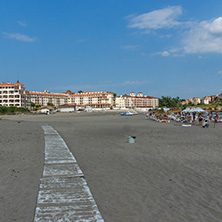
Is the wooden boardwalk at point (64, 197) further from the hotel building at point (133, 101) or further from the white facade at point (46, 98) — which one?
the hotel building at point (133, 101)

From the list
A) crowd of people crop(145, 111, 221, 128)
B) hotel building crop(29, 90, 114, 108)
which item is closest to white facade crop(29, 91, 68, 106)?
hotel building crop(29, 90, 114, 108)

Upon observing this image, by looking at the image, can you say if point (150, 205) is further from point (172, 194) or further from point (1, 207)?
point (1, 207)

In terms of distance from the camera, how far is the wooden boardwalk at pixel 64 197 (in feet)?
13.4

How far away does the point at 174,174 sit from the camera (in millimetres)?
6707

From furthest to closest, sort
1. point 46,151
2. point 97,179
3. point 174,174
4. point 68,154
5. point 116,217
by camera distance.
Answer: point 46,151
point 68,154
point 174,174
point 97,179
point 116,217

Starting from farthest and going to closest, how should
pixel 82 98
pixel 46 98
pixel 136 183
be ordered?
pixel 82 98 → pixel 46 98 → pixel 136 183

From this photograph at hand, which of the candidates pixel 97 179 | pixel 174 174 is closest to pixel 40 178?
pixel 97 179

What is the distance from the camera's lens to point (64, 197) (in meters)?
4.90

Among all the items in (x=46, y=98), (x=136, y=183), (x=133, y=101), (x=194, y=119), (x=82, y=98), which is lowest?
(x=136, y=183)

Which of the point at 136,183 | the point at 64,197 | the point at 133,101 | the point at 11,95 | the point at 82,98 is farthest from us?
the point at 133,101

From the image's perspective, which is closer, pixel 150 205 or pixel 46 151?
pixel 150 205

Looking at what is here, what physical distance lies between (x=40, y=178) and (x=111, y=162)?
278 centimetres

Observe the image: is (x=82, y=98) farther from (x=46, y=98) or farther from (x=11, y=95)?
(x=11, y=95)

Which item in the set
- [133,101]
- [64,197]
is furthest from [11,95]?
[64,197]
